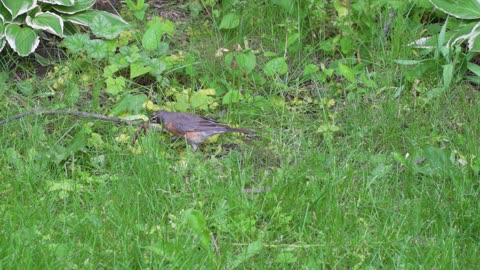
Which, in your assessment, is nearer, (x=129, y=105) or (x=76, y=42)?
(x=129, y=105)

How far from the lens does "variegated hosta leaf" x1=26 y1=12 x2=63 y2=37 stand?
17.2 feet

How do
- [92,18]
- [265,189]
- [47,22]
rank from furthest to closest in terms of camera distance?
[92,18] < [47,22] < [265,189]

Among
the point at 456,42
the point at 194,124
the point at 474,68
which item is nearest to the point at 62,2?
the point at 194,124

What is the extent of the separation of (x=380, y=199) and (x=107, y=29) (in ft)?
6.83

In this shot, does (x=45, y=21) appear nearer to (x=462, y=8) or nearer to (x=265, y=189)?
(x=265, y=189)

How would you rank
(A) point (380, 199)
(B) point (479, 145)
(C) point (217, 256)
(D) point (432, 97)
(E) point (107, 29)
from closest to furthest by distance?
(C) point (217, 256) → (A) point (380, 199) → (B) point (479, 145) → (D) point (432, 97) → (E) point (107, 29)

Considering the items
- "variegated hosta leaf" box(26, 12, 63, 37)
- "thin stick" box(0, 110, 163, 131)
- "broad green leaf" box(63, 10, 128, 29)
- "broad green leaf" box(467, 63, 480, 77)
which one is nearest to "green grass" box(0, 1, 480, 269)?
"thin stick" box(0, 110, 163, 131)

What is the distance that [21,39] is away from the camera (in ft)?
17.1

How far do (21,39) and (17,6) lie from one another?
0.63 feet

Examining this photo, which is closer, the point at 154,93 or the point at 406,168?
the point at 406,168

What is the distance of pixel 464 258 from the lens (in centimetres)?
367

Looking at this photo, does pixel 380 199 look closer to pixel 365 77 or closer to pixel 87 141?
pixel 365 77

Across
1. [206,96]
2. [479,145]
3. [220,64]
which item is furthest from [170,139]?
[479,145]

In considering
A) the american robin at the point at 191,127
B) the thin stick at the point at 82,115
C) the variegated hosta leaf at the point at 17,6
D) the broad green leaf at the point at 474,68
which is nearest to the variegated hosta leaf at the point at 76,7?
the variegated hosta leaf at the point at 17,6
